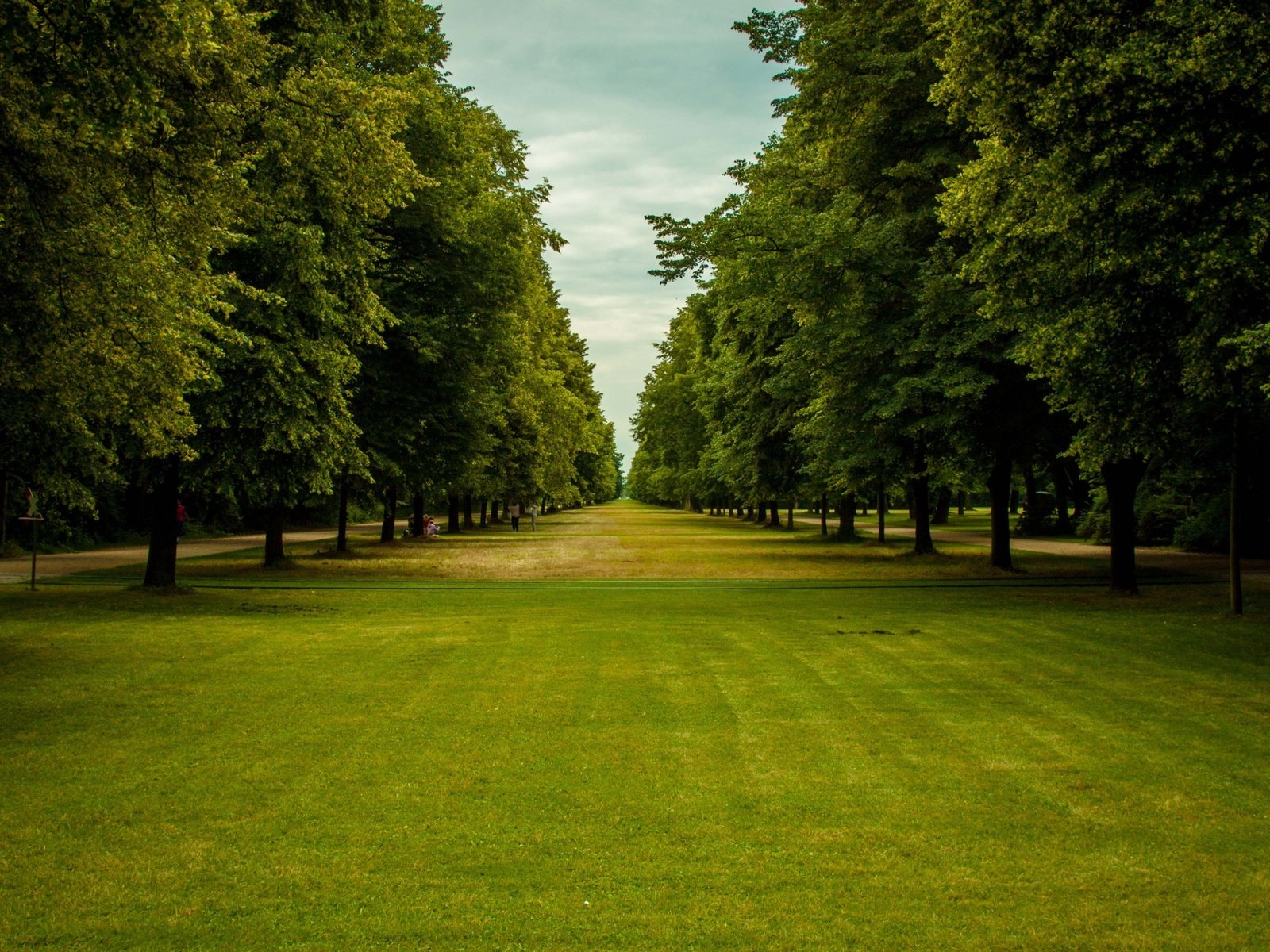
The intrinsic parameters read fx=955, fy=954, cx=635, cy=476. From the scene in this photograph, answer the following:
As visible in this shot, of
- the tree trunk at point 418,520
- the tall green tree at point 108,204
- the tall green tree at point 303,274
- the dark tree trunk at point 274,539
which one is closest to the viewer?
the tall green tree at point 108,204

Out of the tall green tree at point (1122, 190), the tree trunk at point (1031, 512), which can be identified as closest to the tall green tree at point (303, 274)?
the tall green tree at point (1122, 190)

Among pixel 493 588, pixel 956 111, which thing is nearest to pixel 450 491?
pixel 493 588

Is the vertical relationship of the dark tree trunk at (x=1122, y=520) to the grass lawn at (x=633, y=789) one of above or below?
above

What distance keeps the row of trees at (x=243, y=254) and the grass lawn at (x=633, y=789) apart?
345cm

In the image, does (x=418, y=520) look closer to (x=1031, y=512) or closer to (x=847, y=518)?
(x=847, y=518)

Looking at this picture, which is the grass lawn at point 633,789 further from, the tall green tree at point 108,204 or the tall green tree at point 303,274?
the tall green tree at point 303,274

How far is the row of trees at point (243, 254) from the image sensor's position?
324 inches

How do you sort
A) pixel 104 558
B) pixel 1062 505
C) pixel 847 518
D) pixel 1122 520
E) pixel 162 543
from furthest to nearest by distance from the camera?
pixel 1062 505, pixel 847 518, pixel 104 558, pixel 1122 520, pixel 162 543

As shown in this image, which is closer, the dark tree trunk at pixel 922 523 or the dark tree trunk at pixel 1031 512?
the dark tree trunk at pixel 922 523

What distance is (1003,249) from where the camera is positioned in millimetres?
13789

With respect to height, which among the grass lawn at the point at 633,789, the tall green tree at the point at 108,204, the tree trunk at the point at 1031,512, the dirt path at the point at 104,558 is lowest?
the dirt path at the point at 104,558

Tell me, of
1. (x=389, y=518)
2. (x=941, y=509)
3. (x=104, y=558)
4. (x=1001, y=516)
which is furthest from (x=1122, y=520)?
(x=941, y=509)

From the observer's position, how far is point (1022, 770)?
6730 mm

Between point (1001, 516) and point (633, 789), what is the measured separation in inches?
851
